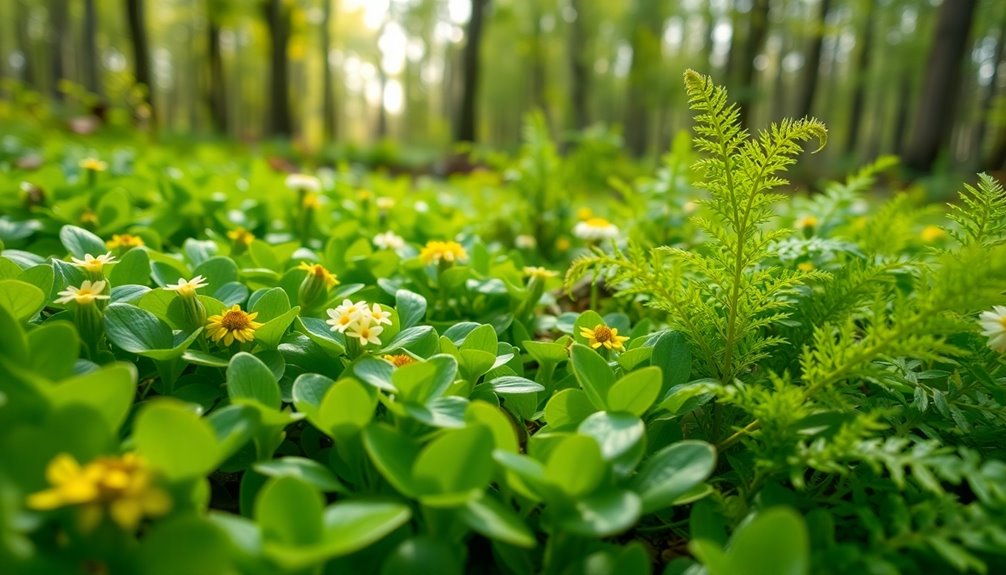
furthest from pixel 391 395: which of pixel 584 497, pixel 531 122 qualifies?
pixel 531 122

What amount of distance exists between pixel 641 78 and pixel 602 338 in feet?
35.6

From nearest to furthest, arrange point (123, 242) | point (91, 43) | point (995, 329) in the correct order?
point (995, 329)
point (123, 242)
point (91, 43)

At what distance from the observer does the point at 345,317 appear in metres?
1.07

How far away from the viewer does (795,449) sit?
0.88m

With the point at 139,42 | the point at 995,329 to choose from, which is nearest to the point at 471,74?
the point at 139,42

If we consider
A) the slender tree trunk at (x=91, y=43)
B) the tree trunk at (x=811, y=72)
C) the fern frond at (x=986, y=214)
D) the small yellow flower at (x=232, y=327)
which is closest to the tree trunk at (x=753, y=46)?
the tree trunk at (x=811, y=72)

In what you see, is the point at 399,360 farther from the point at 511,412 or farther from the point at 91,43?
the point at 91,43

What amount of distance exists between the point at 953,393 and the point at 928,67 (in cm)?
742

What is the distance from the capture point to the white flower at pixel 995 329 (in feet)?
3.20

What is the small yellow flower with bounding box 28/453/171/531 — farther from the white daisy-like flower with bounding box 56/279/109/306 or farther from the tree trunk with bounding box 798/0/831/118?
the tree trunk with bounding box 798/0/831/118

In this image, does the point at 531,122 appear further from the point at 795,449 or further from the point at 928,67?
the point at 928,67

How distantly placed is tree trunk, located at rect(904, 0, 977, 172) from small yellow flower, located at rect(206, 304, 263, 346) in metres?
7.82

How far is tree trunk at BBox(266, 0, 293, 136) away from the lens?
895 centimetres

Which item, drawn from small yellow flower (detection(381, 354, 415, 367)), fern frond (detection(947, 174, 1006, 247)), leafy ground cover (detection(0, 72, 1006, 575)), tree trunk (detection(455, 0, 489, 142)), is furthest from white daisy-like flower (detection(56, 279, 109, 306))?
tree trunk (detection(455, 0, 489, 142))
